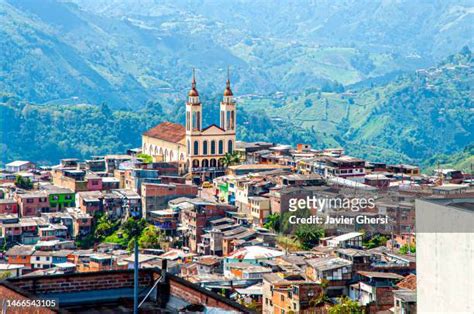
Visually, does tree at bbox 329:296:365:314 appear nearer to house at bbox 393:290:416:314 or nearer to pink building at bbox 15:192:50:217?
house at bbox 393:290:416:314

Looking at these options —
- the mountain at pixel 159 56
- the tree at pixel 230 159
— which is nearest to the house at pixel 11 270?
the tree at pixel 230 159

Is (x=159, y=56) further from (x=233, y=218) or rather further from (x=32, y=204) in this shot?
(x=233, y=218)

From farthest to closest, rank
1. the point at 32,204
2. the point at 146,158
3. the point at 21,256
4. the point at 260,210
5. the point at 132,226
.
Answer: the point at 146,158
the point at 32,204
the point at 132,226
the point at 260,210
the point at 21,256

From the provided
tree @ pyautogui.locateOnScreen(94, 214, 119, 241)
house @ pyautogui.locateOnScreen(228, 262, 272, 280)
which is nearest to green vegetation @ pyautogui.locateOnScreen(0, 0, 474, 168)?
tree @ pyautogui.locateOnScreen(94, 214, 119, 241)

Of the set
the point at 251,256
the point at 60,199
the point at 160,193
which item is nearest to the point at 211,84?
the point at 60,199

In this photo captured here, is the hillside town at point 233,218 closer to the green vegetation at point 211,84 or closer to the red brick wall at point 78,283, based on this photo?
the red brick wall at point 78,283
